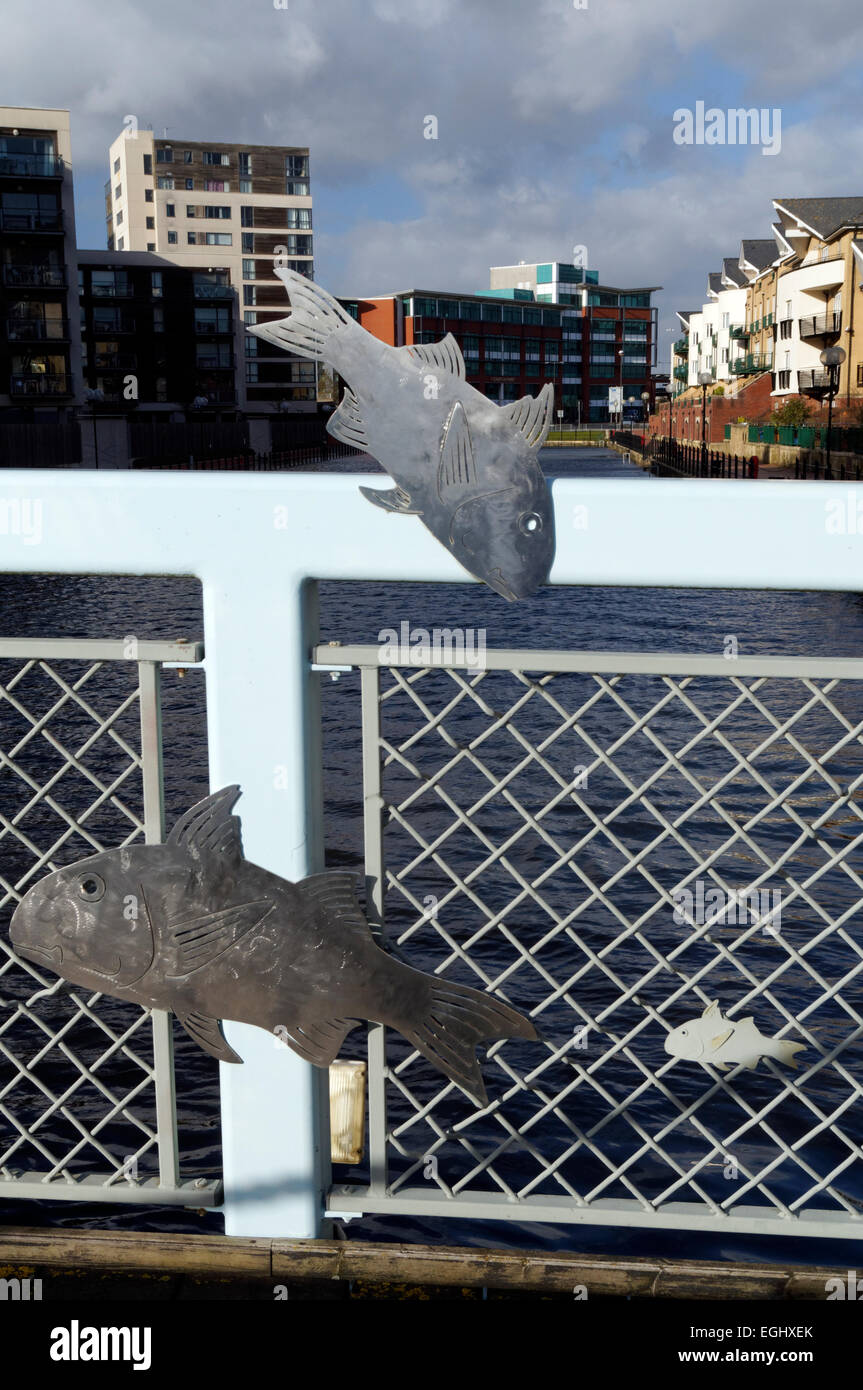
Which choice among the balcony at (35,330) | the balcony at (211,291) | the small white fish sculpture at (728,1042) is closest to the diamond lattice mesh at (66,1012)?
the small white fish sculpture at (728,1042)

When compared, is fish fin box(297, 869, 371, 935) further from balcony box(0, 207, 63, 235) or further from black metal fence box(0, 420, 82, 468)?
balcony box(0, 207, 63, 235)

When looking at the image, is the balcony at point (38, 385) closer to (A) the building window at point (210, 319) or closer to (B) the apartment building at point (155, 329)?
(B) the apartment building at point (155, 329)

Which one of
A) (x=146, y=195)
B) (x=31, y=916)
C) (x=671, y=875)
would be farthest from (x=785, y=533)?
(x=146, y=195)

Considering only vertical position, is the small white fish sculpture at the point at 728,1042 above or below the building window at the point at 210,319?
below

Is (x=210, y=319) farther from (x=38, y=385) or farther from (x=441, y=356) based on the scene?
(x=441, y=356)

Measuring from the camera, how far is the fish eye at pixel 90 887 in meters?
3.09

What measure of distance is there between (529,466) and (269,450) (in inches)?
3215

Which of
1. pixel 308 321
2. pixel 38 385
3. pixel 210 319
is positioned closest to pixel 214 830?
pixel 308 321

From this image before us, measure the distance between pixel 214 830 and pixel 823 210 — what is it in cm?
7235

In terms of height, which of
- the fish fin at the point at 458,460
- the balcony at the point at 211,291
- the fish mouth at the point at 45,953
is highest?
the balcony at the point at 211,291

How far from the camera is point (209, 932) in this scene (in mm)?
3102

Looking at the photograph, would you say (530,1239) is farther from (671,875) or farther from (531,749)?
(671,875)

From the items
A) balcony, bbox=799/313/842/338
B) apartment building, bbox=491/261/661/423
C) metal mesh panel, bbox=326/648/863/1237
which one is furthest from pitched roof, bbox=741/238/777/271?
metal mesh panel, bbox=326/648/863/1237

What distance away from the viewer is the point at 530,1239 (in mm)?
6246
